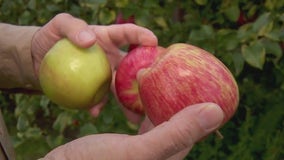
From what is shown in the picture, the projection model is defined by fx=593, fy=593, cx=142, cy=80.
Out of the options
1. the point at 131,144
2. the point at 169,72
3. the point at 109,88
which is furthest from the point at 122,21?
the point at 131,144

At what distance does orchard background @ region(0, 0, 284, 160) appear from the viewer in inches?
69.1

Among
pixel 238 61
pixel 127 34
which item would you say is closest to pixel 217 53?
pixel 238 61

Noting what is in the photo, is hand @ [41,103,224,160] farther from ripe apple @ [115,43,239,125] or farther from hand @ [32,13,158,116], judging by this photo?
hand @ [32,13,158,116]

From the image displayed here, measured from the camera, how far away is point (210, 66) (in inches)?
52.2

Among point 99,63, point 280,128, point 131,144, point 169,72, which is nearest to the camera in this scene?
point 131,144

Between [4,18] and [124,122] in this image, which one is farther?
[4,18]

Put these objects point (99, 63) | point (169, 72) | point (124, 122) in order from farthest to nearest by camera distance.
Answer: point (124, 122)
point (99, 63)
point (169, 72)

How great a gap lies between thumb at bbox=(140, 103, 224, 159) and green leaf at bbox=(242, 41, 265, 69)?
58 centimetres

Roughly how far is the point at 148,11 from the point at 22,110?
0.68 metres

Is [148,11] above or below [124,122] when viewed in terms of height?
above

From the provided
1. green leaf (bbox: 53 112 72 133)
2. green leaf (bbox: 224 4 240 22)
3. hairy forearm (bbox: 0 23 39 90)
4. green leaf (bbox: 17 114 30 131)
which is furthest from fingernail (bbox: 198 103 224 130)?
green leaf (bbox: 17 114 30 131)

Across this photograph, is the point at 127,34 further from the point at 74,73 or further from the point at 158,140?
the point at 158,140

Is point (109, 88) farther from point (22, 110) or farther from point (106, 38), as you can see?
point (22, 110)

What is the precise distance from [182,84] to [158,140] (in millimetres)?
214
